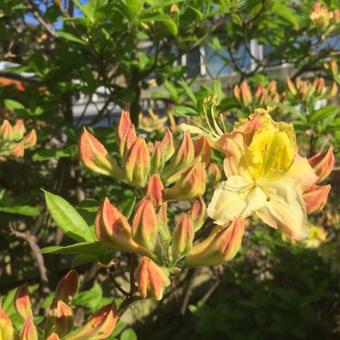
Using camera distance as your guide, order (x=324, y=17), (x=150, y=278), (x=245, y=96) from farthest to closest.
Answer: (x=324, y=17)
(x=245, y=96)
(x=150, y=278)

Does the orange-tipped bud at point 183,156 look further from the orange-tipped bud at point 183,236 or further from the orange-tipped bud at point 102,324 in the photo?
the orange-tipped bud at point 102,324

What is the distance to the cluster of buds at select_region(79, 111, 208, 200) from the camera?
1192mm

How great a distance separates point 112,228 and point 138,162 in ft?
0.65

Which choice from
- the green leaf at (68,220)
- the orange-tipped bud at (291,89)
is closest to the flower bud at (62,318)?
the green leaf at (68,220)

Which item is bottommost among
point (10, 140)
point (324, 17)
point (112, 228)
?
point (10, 140)

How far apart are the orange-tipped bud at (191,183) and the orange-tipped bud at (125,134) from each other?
14cm

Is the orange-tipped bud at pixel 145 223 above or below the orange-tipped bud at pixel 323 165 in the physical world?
below

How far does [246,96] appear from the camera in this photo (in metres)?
2.40

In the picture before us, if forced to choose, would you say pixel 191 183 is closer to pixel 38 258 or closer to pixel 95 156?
pixel 95 156

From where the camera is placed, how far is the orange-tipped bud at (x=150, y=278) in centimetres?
104

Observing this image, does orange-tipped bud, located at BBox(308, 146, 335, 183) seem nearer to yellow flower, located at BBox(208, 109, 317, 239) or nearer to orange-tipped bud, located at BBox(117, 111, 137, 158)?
yellow flower, located at BBox(208, 109, 317, 239)

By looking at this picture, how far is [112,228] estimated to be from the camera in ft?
3.45

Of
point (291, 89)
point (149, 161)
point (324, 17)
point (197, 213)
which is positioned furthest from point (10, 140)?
point (324, 17)

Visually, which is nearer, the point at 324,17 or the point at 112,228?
the point at 112,228
